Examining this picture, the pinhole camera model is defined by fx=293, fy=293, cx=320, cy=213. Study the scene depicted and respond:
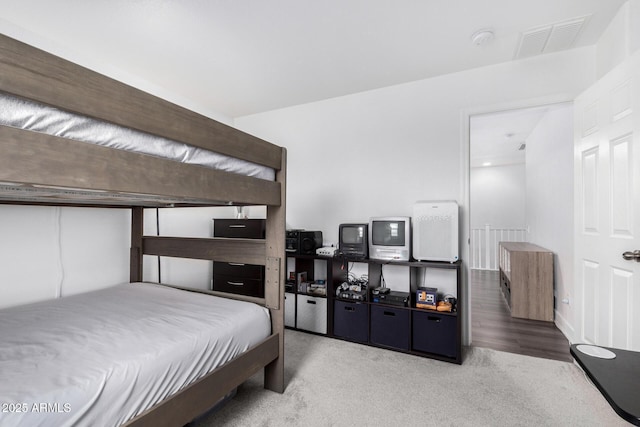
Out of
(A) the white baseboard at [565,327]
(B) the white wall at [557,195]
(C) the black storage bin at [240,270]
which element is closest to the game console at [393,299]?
(C) the black storage bin at [240,270]

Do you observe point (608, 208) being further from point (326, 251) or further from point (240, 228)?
point (240, 228)

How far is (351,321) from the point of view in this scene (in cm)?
263

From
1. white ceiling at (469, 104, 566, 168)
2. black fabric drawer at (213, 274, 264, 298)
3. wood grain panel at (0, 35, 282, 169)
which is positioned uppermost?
white ceiling at (469, 104, 566, 168)

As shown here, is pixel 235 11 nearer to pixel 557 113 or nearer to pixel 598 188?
pixel 598 188

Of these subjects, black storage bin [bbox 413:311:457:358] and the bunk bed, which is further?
black storage bin [bbox 413:311:457:358]

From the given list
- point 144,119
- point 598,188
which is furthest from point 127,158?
point 598,188

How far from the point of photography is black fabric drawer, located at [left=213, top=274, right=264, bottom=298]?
3.03 metres

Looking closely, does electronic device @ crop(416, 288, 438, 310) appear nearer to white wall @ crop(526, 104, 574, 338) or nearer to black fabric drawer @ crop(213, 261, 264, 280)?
white wall @ crop(526, 104, 574, 338)

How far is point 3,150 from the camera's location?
2.35ft

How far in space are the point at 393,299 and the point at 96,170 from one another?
7.35 ft

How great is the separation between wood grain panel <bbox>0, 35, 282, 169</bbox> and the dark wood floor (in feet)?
9.03

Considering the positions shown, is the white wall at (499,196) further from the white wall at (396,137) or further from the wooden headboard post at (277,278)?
the wooden headboard post at (277,278)

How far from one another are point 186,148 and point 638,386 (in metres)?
1.61

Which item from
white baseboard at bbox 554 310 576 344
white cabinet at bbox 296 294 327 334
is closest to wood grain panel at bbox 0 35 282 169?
white cabinet at bbox 296 294 327 334
